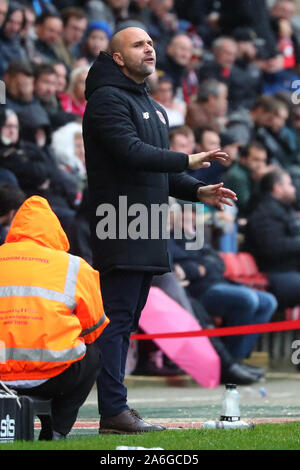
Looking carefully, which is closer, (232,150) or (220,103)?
(232,150)

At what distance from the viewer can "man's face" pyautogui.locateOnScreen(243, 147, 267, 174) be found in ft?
43.2

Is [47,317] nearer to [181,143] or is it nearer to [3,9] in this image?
[181,143]

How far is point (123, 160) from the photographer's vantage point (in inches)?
250

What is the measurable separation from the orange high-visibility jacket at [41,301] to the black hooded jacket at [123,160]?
0.54m

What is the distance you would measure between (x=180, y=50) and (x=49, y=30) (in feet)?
8.07

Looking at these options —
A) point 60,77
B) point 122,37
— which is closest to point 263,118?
point 60,77

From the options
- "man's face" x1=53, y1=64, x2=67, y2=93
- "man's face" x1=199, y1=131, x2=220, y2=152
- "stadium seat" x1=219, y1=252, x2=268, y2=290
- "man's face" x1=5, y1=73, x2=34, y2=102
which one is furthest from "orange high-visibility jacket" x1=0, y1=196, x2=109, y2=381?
"man's face" x1=199, y1=131, x2=220, y2=152

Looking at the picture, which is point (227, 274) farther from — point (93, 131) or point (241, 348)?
point (93, 131)

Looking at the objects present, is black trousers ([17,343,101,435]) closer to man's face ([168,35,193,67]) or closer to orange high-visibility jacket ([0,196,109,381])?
orange high-visibility jacket ([0,196,109,381])

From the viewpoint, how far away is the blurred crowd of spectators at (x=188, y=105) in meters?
11.0

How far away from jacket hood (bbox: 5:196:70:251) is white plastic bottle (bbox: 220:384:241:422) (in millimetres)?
1336

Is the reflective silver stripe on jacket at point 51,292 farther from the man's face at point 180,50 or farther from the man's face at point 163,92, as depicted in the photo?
the man's face at point 180,50

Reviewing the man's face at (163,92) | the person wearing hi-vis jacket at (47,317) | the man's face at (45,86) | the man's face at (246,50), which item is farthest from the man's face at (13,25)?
the person wearing hi-vis jacket at (47,317)

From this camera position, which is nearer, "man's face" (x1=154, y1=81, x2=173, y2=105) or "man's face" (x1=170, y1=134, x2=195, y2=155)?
"man's face" (x1=170, y1=134, x2=195, y2=155)
